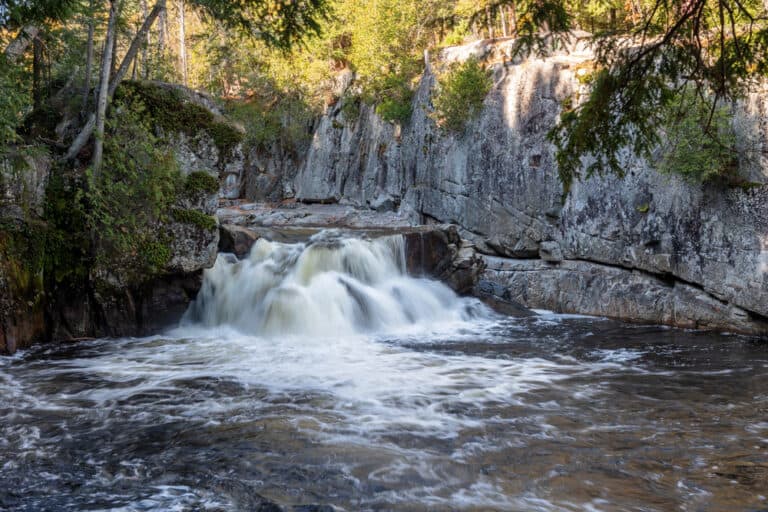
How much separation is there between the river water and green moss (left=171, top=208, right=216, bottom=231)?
1.73 meters

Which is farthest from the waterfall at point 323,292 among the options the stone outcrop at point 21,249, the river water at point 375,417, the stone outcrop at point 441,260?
the stone outcrop at point 21,249

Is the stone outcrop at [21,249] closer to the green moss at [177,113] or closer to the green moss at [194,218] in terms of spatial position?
the green moss at [177,113]

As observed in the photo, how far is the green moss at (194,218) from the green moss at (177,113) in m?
1.42

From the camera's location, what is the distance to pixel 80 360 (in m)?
8.94

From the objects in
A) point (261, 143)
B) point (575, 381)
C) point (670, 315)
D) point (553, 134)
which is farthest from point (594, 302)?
point (261, 143)

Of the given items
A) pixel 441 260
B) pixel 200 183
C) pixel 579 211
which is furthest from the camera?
pixel 441 260

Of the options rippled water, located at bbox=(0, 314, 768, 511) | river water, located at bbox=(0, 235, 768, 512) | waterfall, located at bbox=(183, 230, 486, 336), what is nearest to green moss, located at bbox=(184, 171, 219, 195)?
waterfall, located at bbox=(183, 230, 486, 336)

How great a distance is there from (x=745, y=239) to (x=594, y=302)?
11.5 ft

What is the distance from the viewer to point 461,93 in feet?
56.2

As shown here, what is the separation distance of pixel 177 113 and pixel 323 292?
15.6 feet

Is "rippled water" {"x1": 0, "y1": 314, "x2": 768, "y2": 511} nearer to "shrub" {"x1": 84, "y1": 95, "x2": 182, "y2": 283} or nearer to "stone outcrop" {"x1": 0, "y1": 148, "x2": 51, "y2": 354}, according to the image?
"stone outcrop" {"x1": 0, "y1": 148, "x2": 51, "y2": 354}

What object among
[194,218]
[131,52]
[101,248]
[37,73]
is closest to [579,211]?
[194,218]

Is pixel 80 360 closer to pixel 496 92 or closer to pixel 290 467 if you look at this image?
pixel 290 467

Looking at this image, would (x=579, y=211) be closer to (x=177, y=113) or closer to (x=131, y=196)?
(x=177, y=113)
